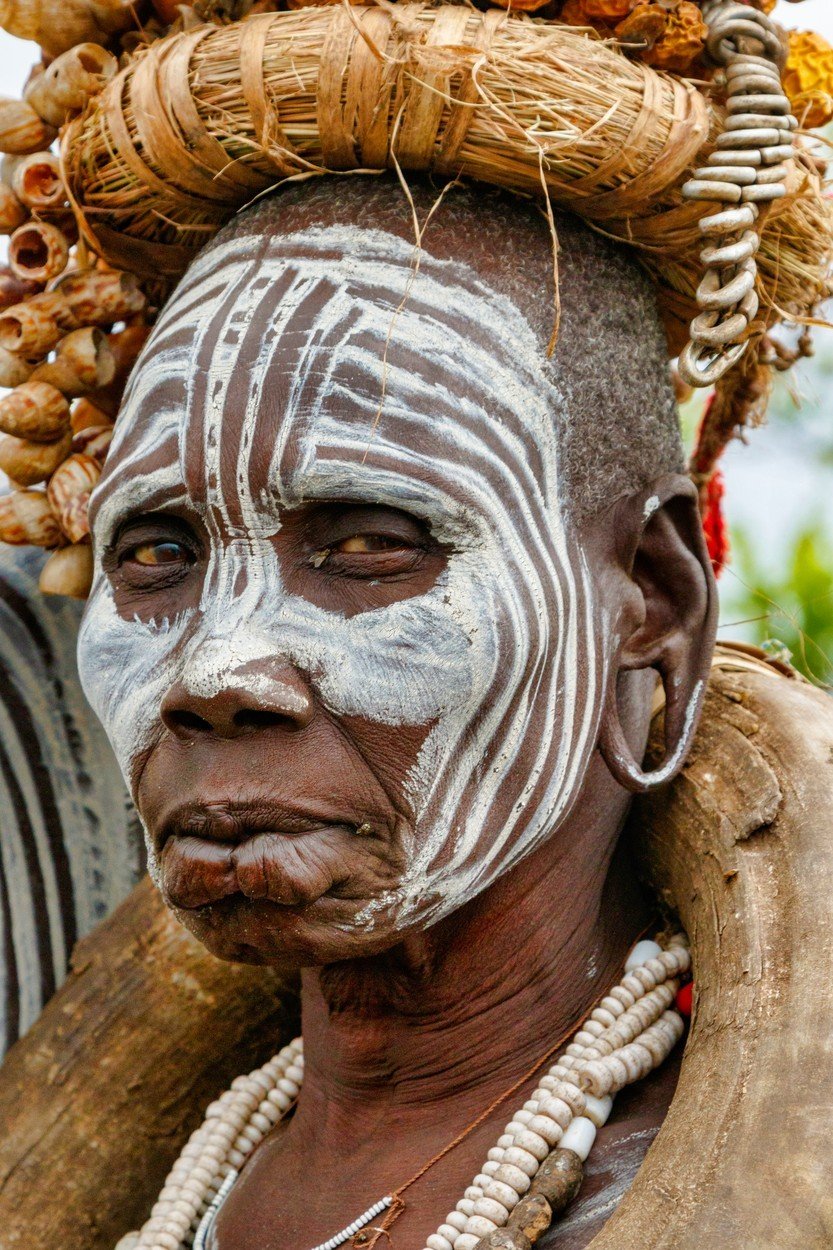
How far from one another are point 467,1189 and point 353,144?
1.65 meters

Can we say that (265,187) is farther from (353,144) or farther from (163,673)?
(163,673)

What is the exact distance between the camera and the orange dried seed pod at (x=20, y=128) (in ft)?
8.66

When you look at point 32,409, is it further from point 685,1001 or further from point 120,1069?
point 685,1001

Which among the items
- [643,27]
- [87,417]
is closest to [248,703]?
[87,417]

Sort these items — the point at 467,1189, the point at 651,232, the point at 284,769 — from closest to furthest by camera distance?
the point at 284,769
the point at 467,1189
the point at 651,232

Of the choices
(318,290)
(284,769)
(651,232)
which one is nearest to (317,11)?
(318,290)

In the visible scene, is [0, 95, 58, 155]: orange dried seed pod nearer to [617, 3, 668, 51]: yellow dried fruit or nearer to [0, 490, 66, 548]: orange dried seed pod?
[0, 490, 66, 548]: orange dried seed pod

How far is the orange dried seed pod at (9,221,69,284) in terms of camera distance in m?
2.66

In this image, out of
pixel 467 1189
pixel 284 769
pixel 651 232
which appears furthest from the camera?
pixel 651 232

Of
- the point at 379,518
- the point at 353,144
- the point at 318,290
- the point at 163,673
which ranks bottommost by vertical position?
the point at 163,673

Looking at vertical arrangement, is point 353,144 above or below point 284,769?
above

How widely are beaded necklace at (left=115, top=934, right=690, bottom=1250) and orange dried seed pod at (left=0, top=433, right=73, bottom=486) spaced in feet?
4.19

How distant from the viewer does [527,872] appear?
243 cm

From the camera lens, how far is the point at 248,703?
6.72ft
